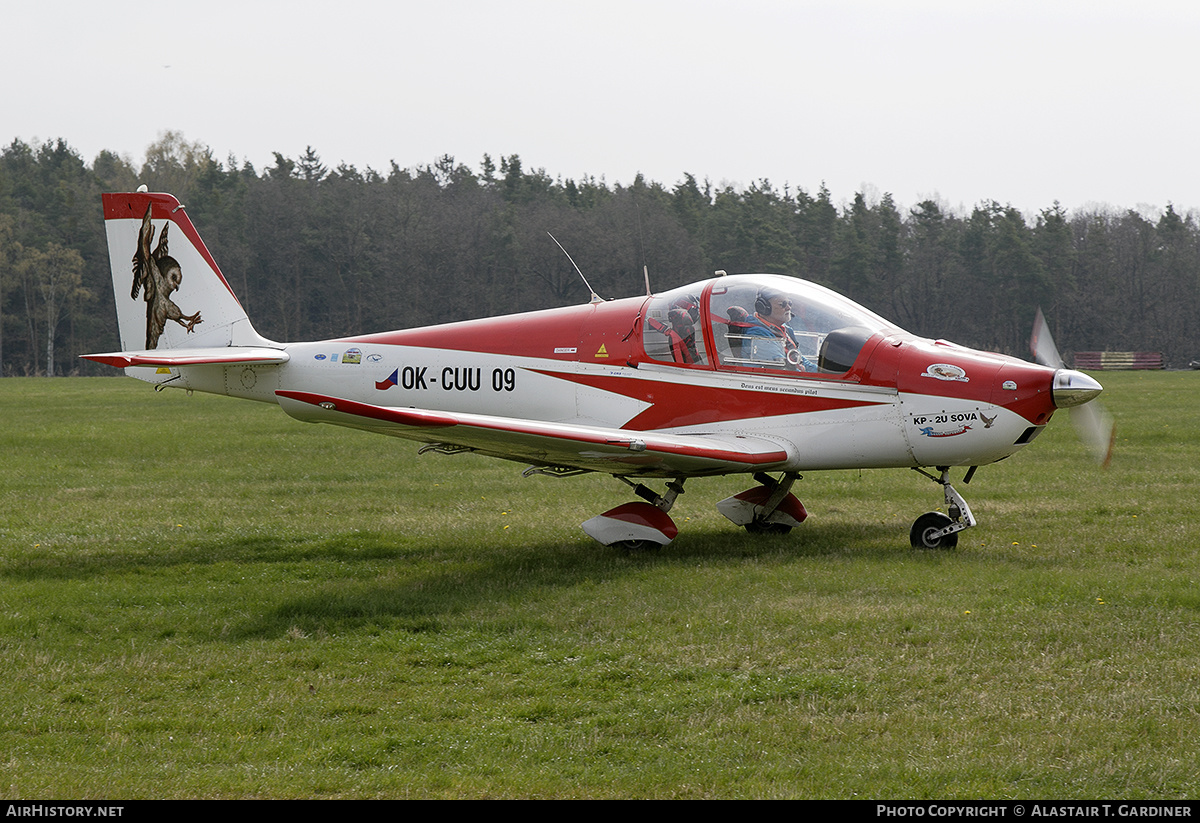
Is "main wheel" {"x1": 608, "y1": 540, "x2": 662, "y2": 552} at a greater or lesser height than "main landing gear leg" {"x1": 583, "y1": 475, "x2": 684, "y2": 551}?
lesser

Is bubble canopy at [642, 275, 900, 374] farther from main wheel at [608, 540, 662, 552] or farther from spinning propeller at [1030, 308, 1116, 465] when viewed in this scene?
main wheel at [608, 540, 662, 552]

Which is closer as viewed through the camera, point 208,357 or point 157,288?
point 208,357

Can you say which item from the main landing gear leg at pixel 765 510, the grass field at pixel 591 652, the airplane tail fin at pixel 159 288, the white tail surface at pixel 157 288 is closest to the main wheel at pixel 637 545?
the grass field at pixel 591 652

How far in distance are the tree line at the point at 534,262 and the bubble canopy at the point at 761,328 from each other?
67.6 metres

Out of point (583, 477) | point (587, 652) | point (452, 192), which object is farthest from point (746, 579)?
point (452, 192)

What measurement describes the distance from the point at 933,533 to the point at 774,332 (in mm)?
2248

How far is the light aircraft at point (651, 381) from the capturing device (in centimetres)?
898

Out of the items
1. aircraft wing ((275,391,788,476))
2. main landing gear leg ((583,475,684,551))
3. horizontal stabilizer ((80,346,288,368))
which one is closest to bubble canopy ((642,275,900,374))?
aircraft wing ((275,391,788,476))

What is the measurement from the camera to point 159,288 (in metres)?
11.5

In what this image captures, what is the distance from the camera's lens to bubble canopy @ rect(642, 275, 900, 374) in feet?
31.4

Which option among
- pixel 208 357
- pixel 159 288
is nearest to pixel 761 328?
pixel 208 357

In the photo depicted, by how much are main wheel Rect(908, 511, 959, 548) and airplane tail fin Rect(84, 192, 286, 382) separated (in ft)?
22.2

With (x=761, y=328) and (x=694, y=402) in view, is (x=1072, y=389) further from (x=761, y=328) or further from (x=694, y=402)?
(x=694, y=402)

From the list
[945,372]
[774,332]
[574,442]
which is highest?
[774,332]
